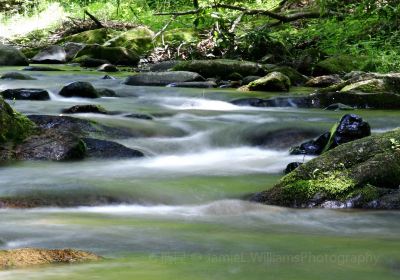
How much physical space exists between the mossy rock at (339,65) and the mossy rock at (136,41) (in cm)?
544

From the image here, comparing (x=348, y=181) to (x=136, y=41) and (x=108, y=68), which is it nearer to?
(x=108, y=68)

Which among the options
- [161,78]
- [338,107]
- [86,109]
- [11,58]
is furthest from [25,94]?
[11,58]

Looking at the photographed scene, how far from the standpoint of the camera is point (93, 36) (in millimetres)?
19531

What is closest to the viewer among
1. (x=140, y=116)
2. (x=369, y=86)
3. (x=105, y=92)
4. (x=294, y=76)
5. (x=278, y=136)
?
(x=278, y=136)

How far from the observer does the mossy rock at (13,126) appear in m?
6.42

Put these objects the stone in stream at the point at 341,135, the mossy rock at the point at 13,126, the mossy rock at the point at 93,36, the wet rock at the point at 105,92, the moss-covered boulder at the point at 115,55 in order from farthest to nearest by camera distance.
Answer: the mossy rock at the point at 93,36, the moss-covered boulder at the point at 115,55, the wet rock at the point at 105,92, the mossy rock at the point at 13,126, the stone in stream at the point at 341,135

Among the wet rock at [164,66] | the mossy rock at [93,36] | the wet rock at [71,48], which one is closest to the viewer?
the wet rock at [164,66]

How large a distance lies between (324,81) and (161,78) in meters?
2.97

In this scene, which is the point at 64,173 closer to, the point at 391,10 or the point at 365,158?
the point at 365,158

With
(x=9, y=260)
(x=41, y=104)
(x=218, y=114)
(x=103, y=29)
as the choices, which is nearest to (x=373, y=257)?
(x=9, y=260)

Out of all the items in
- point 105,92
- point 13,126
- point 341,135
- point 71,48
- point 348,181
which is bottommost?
point 348,181

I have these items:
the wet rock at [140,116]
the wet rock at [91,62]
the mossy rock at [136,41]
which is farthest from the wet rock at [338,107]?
the mossy rock at [136,41]

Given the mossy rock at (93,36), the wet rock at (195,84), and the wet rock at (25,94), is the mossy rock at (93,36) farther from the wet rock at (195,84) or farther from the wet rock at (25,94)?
the wet rock at (25,94)

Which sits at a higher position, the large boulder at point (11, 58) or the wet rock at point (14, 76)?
the large boulder at point (11, 58)
